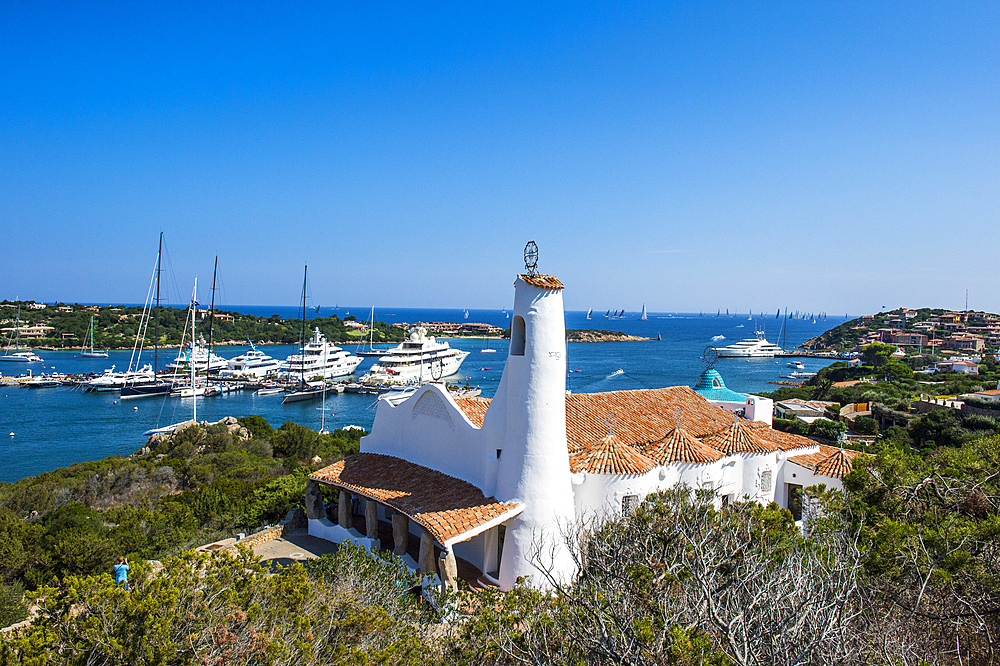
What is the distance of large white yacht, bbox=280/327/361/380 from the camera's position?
84.5m

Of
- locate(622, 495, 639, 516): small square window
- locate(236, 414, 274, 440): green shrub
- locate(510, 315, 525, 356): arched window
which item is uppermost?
locate(510, 315, 525, 356): arched window

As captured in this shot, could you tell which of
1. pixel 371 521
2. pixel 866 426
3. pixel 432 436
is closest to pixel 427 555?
pixel 371 521

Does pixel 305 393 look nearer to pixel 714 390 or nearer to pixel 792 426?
pixel 792 426

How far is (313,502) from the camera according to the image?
18.7 m

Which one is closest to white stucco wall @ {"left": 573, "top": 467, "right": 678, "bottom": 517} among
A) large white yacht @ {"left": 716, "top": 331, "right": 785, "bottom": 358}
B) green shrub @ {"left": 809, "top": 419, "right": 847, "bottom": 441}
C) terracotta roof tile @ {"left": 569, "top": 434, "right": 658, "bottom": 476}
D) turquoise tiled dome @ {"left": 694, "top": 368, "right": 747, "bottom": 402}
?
terracotta roof tile @ {"left": 569, "top": 434, "right": 658, "bottom": 476}

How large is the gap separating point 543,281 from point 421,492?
6.30 meters

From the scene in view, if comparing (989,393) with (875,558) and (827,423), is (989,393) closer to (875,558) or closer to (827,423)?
(827,423)

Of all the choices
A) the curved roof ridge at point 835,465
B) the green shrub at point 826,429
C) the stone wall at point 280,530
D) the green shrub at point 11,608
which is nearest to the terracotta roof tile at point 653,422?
the curved roof ridge at point 835,465

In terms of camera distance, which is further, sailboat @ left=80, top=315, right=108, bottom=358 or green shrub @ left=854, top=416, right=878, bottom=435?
sailboat @ left=80, top=315, right=108, bottom=358

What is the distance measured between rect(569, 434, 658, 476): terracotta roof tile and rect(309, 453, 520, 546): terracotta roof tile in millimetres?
2161

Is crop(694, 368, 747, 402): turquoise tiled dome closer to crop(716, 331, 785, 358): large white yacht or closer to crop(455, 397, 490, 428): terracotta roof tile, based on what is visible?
crop(455, 397, 490, 428): terracotta roof tile

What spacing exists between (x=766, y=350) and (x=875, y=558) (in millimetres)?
134780

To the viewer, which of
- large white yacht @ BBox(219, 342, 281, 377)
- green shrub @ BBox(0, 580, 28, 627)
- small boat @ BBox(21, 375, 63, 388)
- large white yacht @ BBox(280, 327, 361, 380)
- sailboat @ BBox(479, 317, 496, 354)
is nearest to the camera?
green shrub @ BBox(0, 580, 28, 627)

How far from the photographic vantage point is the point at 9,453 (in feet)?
153
